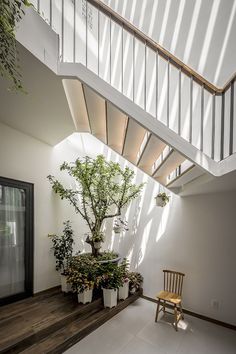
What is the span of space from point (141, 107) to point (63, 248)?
2880 millimetres

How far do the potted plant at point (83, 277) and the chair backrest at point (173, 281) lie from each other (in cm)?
131

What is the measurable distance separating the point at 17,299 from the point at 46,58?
3.45 meters

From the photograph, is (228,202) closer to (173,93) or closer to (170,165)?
(170,165)

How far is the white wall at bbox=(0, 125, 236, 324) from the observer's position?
343cm

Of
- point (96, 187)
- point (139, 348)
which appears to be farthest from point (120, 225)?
point (139, 348)

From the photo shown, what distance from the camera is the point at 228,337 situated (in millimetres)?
3031

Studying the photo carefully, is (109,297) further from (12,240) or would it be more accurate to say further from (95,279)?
(12,240)

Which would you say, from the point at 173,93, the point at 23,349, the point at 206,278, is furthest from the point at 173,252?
the point at 173,93

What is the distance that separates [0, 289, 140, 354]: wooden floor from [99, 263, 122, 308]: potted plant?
0.12 metres

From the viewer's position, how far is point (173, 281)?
378 centimetres

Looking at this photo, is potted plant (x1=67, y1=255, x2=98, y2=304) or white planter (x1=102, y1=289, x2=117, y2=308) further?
white planter (x1=102, y1=289, x2=117, y2=308)

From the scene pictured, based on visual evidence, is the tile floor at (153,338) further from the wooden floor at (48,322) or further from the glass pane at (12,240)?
the glass pane at (12,240)

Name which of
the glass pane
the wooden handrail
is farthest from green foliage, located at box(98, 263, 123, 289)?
the wooden handrail

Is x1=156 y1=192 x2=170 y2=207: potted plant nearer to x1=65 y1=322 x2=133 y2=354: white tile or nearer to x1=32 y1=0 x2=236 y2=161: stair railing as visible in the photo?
x1=32 y1=0 x2=236 y2=161: stair railing
